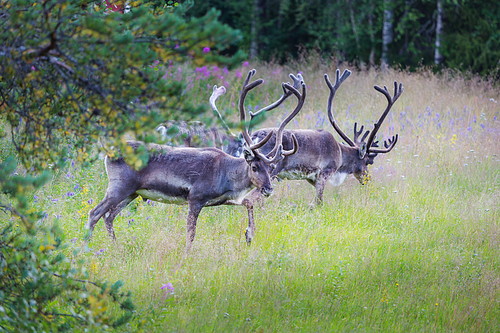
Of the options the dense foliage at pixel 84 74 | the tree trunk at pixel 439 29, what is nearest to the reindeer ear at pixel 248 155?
the dense foliage at pixel 84 74

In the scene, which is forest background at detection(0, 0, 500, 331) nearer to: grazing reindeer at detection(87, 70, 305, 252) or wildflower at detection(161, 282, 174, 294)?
wildflower at detection(161, 282, 174, 294)

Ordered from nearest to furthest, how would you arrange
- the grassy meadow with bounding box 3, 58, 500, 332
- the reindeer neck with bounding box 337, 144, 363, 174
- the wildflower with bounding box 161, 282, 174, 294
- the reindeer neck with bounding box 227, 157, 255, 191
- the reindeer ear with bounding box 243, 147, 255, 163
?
the wildflower with bounding box 161, 282, 174, 294 → the grassy meadow with bounding box 3, 58, 500, 332 → the reindeer ear with bounding box 243, 147, 255, 163 → the reindeer neck with bounding box 227, 157, 255, 191 → the reindeer neck with bounding box 337, 144, 363, 174

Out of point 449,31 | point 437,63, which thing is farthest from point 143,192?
point 449,31

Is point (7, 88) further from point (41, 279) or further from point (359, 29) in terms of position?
point (359, 29)

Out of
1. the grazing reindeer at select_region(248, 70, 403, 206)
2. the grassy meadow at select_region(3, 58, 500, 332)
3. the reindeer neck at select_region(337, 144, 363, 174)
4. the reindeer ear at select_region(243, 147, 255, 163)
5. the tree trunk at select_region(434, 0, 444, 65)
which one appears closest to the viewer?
the grassy meadow at select_region(3, 58, 500, 332)

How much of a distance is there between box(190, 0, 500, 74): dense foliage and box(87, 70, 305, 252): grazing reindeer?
10.5 m

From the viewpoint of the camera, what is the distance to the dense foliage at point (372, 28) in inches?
683

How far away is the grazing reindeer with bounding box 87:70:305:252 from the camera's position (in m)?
5.79

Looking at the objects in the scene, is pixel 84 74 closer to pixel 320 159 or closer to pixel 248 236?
pixel 248 236

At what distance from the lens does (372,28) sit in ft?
65.5

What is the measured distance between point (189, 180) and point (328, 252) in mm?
1806

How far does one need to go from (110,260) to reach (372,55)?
54.9ft

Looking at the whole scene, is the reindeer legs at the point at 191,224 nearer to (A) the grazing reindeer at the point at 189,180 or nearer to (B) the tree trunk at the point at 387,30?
(A) the grazing reindeer at the point at 189,180

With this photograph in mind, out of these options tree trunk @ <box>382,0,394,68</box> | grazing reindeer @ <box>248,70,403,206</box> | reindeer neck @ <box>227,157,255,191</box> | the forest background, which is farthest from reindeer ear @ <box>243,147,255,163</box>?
tree trunk @ <box>382,0,394,68</box>
